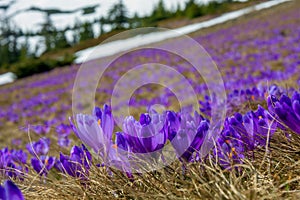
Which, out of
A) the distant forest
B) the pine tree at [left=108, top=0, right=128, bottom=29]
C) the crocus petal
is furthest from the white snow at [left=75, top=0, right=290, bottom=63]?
the crocus petal

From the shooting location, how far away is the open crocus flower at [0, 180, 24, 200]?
851 mm

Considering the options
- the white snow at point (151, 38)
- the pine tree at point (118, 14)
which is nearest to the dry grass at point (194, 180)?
the white snow at point (151, 38)

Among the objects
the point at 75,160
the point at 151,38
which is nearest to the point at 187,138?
the point at 75,160

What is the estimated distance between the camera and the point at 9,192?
86 centimetres

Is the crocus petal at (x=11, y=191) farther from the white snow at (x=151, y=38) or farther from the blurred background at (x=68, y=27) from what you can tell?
the white snow at (x=151, y=38)

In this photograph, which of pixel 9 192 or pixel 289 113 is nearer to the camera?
pixel 9 192

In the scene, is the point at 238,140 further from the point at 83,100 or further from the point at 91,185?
the point at 83,100

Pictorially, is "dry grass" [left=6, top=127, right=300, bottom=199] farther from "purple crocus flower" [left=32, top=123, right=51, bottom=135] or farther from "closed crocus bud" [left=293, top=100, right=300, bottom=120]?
"purple crocus flower" [left=32, top=123, right=51, bottom=135]

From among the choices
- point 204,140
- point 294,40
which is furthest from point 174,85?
point 204,140

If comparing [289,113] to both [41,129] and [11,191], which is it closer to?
[11,191]

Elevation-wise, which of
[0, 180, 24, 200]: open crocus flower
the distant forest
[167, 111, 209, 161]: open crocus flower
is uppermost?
[0, 180, 24, 200]: open crocus flower

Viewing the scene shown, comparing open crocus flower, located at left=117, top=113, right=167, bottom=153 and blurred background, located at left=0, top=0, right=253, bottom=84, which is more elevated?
open crocus flower, located at left=117, top=113, right=167, bottom=153

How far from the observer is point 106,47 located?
120 ft

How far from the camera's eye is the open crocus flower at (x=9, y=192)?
0.85 metres
